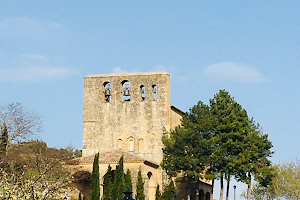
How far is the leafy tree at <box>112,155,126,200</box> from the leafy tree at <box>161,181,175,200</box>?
14.0 ft

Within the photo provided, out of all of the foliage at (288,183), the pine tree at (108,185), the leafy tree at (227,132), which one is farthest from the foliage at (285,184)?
the pine tree at (108,185)

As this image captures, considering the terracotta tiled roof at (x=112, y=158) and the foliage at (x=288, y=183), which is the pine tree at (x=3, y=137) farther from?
the foliage at (x=288, y=183)

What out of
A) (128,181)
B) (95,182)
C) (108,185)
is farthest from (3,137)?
(128,181)

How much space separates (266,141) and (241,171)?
4.38 meters

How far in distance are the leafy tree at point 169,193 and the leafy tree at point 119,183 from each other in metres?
4.26

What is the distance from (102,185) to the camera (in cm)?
4084

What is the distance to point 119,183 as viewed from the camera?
38156 mm

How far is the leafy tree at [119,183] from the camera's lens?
37750 millimetres

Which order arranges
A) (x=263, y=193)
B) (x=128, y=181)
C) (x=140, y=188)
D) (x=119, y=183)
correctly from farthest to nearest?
(x=263, y=193) < (x=140, y=188) < (x=128, y=181) < (x=119, y=183)

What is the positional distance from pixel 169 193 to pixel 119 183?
5263mm

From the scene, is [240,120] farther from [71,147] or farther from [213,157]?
[71,147]

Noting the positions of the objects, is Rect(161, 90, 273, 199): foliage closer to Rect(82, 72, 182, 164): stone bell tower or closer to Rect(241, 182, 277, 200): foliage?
Rect(82, 72, 182, 164): stone bell tower

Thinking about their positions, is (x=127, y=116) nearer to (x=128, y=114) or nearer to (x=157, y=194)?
(x=128, y=114)

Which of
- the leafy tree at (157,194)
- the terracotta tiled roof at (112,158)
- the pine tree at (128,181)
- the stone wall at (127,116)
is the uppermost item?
the stone wall at (127,116)
